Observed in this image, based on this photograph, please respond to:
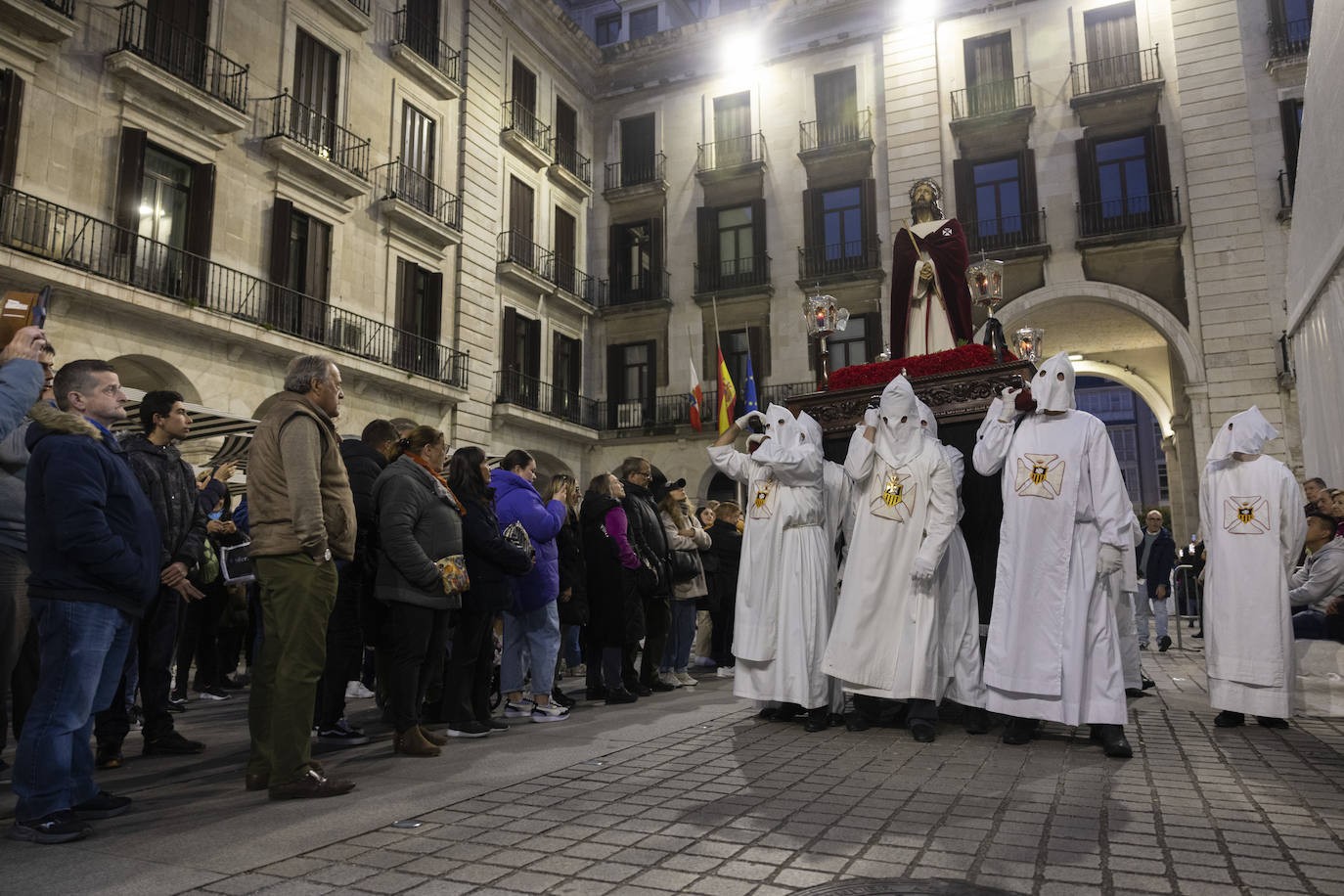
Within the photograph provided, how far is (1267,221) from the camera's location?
66.0ft

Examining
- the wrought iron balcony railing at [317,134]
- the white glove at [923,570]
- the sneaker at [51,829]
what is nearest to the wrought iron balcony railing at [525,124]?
the wrought iron balcony railing at [317,134]

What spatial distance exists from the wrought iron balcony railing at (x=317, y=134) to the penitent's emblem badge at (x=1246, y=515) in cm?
1591

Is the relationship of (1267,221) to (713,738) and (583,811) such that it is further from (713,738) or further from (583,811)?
(583,811)

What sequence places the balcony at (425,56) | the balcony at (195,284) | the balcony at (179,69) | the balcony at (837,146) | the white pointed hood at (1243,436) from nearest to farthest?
the white pointed hood at (1243,436) → the balcony at (195,284) → the balcony at (179,69) → the balcony at (425,56) → the balcony at (837,146)

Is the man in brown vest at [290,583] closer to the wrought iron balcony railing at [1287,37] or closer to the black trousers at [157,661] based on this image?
the black trousers at [157,661]

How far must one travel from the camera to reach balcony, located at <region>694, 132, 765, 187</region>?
83.8 ft

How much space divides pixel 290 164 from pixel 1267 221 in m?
19.9

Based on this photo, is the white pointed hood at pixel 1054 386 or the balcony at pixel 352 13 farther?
the balcony at pixel 352 13

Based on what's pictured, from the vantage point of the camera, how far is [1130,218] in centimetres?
2141

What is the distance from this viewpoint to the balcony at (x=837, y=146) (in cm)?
2427

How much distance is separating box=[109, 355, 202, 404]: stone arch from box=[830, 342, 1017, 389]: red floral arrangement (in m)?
11.5

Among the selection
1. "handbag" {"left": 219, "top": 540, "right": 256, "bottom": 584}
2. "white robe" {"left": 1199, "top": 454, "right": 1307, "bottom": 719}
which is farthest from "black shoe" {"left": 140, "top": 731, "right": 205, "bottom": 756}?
"white robe" {"left": 1199, "top": 454, "right": 1307, "bottom": 719}

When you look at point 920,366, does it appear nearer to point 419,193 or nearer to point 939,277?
point 939,277

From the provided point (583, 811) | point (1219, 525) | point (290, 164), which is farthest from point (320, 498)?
point (290, 164)
